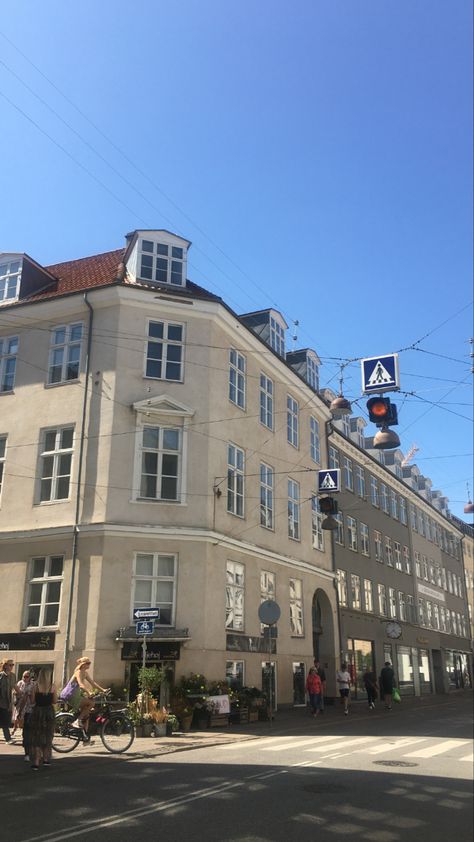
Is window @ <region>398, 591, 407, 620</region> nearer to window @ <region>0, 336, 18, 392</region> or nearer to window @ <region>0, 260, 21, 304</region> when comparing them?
window @ <region>0, 336, 18, 392</region>

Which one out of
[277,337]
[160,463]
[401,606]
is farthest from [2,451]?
[401,606]

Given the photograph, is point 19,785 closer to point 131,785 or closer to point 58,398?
point 131,785

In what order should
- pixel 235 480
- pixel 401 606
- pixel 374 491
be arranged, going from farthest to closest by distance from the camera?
pixel 401 606
pixel 374 491
pixel 235 480

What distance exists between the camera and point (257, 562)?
2431 centimetres

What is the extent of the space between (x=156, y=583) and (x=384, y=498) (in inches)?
996

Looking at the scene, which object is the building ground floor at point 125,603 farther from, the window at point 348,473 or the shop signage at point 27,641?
the window at point 348,473

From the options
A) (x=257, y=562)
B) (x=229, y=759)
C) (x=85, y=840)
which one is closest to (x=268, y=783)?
(x=229, y=759)

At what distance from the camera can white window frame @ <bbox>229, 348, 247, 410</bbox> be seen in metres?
24.5

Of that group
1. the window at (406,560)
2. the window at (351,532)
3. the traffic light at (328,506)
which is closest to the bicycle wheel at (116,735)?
the traffic light at (328,506)

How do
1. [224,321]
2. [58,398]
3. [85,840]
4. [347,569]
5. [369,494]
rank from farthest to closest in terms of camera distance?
[369,494]
[347,569]
[224,321]
[58,398]
[85,840]

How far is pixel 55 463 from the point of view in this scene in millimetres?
21750

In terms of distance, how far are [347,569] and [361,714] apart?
33.6 ft

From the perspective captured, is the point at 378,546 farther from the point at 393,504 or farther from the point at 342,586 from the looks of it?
the point at 342,586

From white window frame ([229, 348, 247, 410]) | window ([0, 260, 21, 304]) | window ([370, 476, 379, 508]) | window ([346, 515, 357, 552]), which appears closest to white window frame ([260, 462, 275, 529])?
white window frame ([229, 348, 247, 410])
